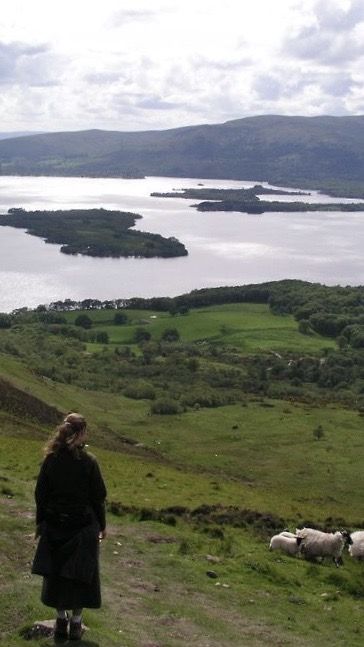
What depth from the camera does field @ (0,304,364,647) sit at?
13.3m

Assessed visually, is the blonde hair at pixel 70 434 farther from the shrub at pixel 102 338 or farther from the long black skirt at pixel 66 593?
the shrub at pixel 102 338

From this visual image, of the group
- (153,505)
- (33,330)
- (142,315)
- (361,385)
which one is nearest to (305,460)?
(153,505)

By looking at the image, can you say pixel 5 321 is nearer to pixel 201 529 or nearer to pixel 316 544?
pixel 201 529

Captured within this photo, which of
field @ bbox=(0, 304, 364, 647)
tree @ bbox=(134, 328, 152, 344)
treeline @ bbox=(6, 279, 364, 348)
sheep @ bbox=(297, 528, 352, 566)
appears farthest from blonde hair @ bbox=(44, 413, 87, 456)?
treeline @ bbox=(6, 279, 364, 348)

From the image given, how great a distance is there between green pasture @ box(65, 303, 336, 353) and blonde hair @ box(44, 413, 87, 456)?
104 m

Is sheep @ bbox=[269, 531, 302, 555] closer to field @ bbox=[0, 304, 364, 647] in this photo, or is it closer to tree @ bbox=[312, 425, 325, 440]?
field @ bbox=[0, 304, 364, 647]

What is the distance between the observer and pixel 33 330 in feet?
386

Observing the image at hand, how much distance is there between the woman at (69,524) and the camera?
10336 millimetres

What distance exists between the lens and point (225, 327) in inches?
5207

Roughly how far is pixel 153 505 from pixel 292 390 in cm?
6368

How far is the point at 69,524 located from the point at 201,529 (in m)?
10.7

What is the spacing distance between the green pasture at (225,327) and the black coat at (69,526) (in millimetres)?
103900

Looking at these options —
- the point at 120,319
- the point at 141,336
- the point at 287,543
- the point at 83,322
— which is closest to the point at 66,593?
the point at 287,543

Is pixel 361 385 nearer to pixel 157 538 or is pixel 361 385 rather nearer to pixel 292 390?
pixel 292 390
